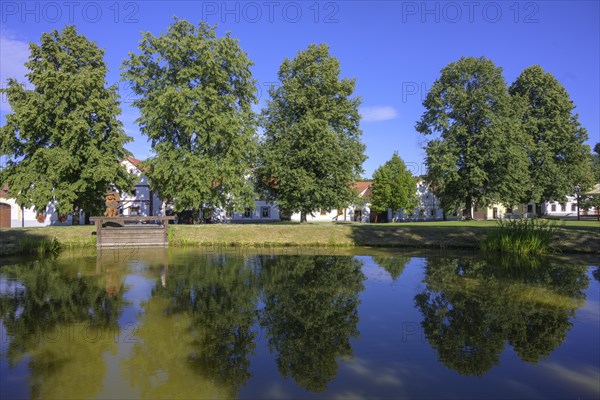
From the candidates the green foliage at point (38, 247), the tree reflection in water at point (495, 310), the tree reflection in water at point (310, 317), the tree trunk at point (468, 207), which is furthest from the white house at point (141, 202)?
the tree reflection in water at point (495, 310)

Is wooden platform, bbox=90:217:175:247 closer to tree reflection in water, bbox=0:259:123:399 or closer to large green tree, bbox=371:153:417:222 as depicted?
tree reflection in water, bbox=0:259:123:399

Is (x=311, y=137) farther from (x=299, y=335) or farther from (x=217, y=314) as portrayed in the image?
(x=299, y=335)

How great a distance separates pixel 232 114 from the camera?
29.9m

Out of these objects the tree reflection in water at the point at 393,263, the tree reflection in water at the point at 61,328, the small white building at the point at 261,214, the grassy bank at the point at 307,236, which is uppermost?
the small white building at the point at 261,214

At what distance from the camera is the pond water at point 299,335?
4.79 metres

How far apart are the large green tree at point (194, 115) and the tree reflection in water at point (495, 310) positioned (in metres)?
18.5

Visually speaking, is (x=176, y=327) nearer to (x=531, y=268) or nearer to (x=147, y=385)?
(x=147, y=385)

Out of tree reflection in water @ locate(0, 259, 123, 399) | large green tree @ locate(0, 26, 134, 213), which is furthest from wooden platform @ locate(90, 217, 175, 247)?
tree reflection in water @ locate(0, 259, 123, 399)

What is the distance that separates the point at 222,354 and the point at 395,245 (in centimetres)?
1692

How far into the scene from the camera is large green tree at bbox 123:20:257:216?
27.5 meters

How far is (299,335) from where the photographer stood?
263 inches

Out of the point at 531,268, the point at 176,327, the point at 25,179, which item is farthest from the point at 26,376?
the point at 25,179

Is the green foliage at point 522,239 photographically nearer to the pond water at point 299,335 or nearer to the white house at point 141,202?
the pond water at point 299,335

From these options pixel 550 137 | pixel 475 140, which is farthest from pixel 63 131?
pixel 550 137
